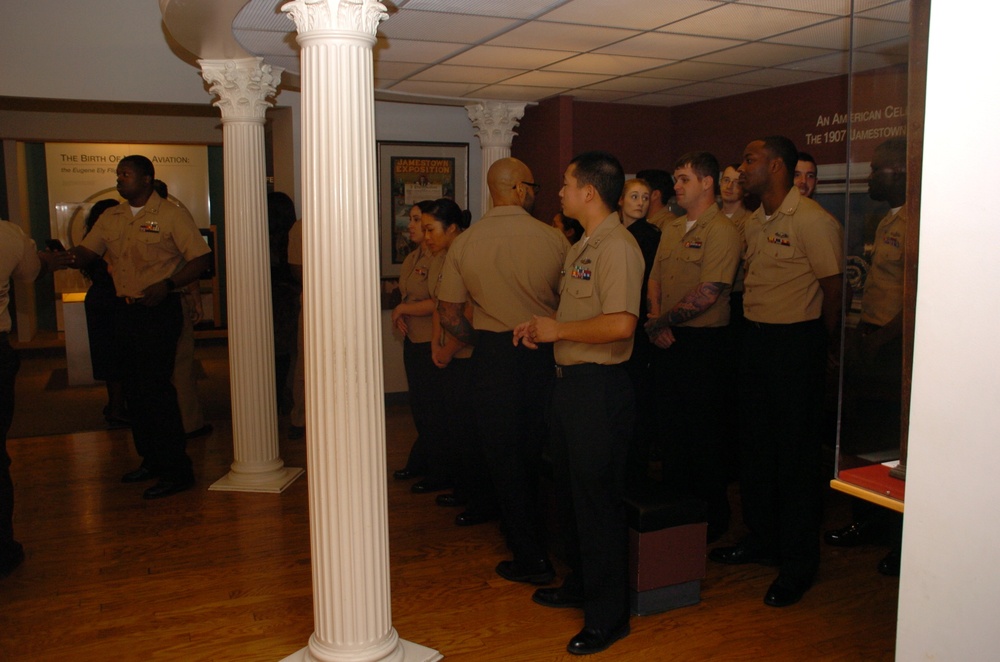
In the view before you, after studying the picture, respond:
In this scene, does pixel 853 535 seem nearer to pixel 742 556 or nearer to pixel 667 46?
pixel 742 556

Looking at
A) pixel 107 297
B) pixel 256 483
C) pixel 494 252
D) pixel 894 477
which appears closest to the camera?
pixel 894 477

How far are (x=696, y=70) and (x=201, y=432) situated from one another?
439 cm

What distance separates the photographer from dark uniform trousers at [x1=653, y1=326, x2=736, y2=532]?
164 inches

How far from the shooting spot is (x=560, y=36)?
427cm

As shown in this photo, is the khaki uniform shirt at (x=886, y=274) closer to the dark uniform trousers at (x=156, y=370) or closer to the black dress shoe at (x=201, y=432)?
the dark uniform trousers at (x=156, y=370)

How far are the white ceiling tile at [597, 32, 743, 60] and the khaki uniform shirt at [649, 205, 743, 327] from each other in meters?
0.92

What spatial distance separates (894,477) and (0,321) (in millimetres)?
3737

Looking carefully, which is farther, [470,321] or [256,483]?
[256,483]

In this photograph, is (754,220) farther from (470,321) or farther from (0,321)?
(0,321)

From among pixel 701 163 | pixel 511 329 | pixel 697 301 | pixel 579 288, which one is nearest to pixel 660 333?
pixel 697 301

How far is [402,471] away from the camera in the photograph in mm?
5352

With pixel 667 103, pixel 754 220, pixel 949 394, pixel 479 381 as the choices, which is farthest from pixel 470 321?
pixel 667 103

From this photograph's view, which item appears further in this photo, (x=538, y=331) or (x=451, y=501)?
(x=451, y=501)

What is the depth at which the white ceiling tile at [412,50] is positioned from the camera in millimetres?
4445
